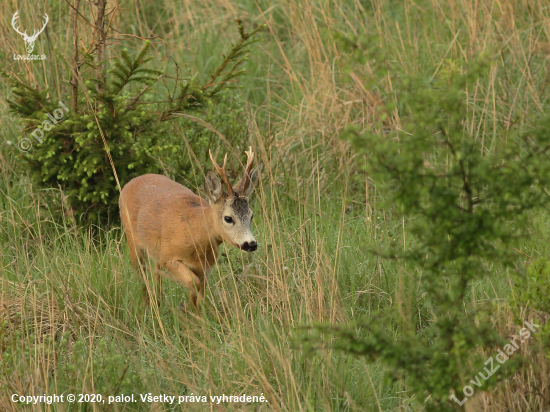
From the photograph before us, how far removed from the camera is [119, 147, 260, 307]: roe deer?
4.82 metres

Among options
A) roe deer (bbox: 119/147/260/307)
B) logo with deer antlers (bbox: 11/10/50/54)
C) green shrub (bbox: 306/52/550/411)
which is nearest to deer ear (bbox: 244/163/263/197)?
roe deer (bbox: 119/147/260/307)

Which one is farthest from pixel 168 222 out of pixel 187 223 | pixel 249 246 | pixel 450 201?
pixel 450 201

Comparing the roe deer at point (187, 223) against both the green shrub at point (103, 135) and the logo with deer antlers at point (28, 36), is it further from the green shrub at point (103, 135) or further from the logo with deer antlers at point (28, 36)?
the logo with deer antlers at point (28, 36)

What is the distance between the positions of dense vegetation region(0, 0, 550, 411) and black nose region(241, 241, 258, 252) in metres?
0.17

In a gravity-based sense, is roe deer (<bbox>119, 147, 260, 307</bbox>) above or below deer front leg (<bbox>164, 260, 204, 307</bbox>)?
above

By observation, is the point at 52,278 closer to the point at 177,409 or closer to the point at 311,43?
the point at 177,409

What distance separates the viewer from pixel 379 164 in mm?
2627

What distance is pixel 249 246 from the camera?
15.1ft

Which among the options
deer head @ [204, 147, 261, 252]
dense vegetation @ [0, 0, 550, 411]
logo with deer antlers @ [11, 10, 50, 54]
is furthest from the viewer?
logo with deer antlers @ [11, 10, 50, 54]

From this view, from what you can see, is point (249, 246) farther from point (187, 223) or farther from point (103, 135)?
point (103, 135)

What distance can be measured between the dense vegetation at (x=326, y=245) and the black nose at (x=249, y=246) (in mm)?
169

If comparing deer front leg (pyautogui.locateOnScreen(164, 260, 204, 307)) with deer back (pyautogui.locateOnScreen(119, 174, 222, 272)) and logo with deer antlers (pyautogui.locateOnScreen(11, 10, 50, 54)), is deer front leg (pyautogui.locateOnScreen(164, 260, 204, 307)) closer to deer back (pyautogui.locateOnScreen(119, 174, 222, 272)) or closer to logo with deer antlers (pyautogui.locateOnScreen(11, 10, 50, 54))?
deer back (pyautogui.locateOnScreen(119, 174, 222, 272))

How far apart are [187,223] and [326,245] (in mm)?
959

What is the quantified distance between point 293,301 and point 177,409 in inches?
40.1
